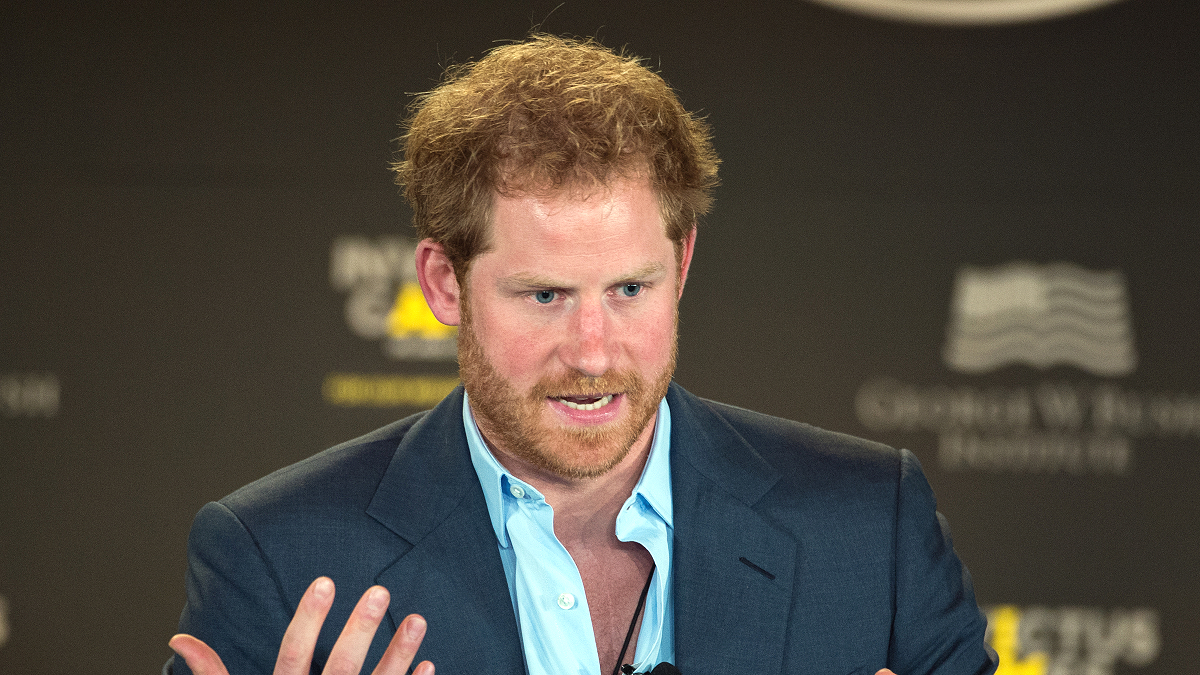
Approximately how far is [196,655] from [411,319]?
2016mm

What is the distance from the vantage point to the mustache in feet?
5.02

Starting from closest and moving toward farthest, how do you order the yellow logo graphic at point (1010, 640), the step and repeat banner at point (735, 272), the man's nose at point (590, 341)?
the man's nose at point (590, 341)
the step and repeat banner at point (735, 272)
the yellow logo graphic at point (1010, 640)

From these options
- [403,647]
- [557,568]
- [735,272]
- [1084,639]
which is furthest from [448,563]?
[1084,639]

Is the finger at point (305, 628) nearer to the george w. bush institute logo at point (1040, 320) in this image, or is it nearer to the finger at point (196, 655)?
the finger at point (196, 655)

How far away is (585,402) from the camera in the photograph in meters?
1.59

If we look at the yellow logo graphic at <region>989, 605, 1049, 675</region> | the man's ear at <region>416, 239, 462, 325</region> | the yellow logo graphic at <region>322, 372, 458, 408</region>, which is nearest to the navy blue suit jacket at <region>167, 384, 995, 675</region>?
the man's ear at <region>416, 239, 462, 325</region>

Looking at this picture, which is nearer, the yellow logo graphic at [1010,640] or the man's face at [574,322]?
the man's face at [574,322]

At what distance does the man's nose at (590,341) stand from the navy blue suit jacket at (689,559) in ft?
1.04

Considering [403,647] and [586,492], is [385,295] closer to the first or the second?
[586,492]

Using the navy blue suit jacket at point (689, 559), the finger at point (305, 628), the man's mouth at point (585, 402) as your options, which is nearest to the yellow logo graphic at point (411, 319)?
the navy blue suit jacket at point (689, 559)

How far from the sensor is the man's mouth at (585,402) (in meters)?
1.58

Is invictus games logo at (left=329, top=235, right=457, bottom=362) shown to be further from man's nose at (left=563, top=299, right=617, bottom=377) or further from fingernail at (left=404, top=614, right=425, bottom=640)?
fingernail at (left=404, top=614, right=425, bottom=640)

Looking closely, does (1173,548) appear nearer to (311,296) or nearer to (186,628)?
(311,296)

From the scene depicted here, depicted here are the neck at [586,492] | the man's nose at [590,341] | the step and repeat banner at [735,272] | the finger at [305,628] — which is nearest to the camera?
the finger at [305,628]
